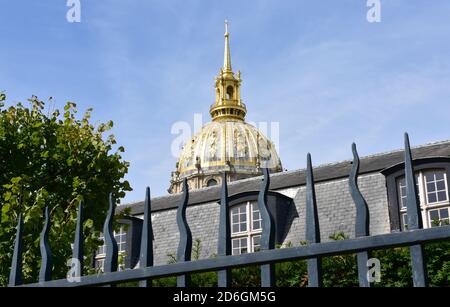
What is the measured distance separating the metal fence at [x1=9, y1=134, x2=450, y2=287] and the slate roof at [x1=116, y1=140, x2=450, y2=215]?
58.5ft

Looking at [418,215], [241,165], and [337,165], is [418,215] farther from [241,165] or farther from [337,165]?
[241,165]

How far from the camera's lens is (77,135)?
13.1 m

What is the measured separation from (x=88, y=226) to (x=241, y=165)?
82.3 meters

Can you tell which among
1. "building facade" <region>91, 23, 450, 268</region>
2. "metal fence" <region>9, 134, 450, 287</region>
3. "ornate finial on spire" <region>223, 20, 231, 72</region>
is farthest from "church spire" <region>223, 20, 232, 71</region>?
"metal fence" <region>9, 134, 450, 287</region>

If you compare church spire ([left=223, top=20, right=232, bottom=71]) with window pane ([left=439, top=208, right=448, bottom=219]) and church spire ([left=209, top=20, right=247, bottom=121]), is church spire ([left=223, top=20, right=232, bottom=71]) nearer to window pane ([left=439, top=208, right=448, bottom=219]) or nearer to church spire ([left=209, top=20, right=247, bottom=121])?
church spire ([left=209, top=20, right=247, bottom=121])

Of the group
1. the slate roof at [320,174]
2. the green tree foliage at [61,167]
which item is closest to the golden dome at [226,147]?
the slate roof at [320,174]

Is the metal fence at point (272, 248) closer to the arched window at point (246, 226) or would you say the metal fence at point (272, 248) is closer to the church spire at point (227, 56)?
the arched window at point (246, 226)

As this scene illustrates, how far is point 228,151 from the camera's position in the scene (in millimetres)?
95375

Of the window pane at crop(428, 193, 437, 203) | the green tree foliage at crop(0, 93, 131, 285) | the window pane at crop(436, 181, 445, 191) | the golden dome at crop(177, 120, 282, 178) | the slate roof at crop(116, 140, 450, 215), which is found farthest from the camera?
the golden dome at crop(177, 120, 282, 178)

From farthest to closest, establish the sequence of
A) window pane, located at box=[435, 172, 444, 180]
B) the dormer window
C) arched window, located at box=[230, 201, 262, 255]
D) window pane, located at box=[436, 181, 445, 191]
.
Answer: arched window, located at box=[230, 201, 262, 255] < window pane, located at box=[436, 181, 445, 191] < window pane, located at box=[435, 172, 444, 180] < the dormer window

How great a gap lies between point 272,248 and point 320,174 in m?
19.3

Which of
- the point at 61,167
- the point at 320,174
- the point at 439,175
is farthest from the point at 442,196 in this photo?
the point at 61,167

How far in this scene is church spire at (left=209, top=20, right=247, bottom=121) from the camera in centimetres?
10269

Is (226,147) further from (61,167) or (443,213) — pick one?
(61,167)
